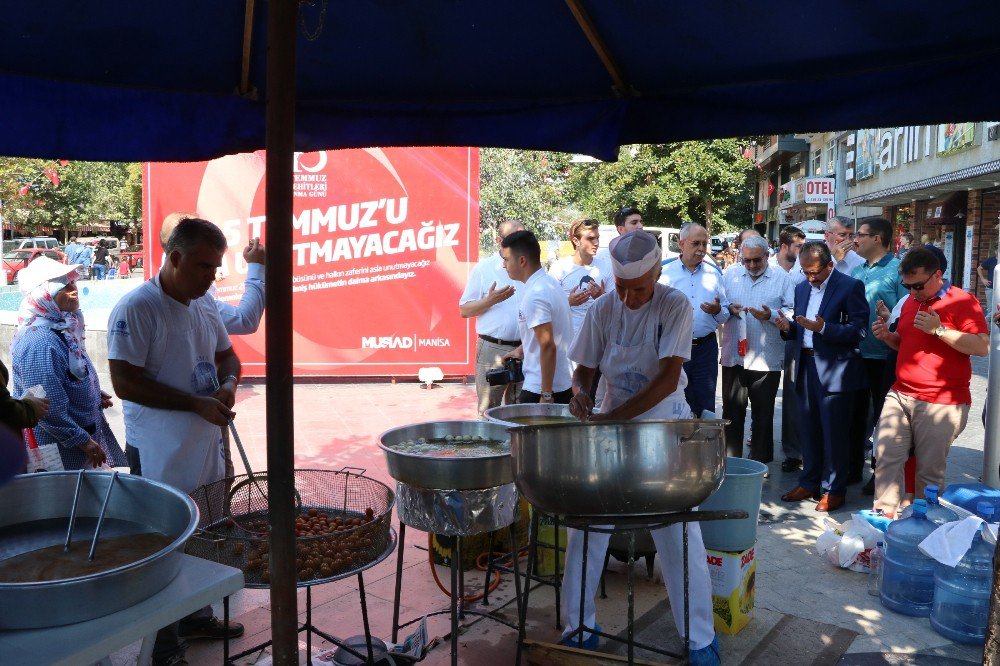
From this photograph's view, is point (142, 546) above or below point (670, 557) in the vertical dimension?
above

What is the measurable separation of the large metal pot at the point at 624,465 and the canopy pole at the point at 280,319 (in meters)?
0.76

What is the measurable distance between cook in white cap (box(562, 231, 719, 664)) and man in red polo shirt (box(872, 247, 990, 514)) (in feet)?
7.43

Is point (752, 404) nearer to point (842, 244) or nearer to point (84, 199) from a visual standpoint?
point (842, 244)

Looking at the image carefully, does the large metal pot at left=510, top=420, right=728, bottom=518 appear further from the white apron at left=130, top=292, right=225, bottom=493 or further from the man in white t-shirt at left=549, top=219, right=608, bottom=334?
the man in white t-shirt at left=549, top=219, right=608, bottom=334

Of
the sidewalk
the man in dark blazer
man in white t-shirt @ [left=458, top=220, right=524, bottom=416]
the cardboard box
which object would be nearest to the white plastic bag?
the sidewalk

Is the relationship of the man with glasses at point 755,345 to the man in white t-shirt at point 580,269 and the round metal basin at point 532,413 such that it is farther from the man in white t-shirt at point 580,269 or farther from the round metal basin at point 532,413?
the round metal basin at point 532,413

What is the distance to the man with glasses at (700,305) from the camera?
615cm

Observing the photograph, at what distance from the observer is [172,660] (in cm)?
352

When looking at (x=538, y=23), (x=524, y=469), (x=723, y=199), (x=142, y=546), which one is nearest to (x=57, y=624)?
(x=142, y=546)

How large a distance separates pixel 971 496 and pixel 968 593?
536 mm

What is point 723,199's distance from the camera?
107 feet

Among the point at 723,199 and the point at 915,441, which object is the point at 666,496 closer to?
the point at 915,441

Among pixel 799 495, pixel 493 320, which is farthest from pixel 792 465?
pixel 493 320

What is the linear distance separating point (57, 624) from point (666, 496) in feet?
5.24
